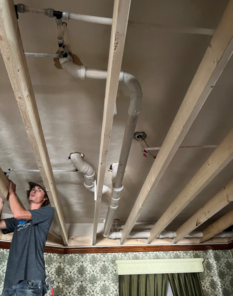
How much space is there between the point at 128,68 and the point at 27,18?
2.03 feet

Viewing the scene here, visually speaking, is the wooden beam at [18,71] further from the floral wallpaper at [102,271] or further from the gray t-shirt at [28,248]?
the floral wallpaper at [102,271]

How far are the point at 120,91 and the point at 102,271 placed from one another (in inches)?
102

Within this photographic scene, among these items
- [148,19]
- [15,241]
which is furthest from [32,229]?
[148,19]

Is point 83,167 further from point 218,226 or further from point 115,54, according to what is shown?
point 218,226

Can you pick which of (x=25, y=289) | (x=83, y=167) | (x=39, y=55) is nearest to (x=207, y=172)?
(x=83, y=167)

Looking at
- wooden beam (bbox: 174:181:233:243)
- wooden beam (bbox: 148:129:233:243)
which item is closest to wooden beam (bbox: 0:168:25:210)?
wooden beam (bbox: 148:129:233:243)

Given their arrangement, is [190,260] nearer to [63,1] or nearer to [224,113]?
[224,113]

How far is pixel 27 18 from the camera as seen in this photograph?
1251mm

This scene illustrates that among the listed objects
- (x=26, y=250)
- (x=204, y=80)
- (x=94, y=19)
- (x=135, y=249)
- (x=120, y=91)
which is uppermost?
(x=120, y=91)

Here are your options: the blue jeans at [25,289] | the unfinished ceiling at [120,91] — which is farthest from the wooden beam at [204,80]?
the blue jeans at [25,289]

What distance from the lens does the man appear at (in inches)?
69.5

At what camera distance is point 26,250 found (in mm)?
1857

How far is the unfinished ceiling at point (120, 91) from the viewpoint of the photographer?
1.28 metres

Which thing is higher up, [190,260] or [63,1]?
[63,1]
